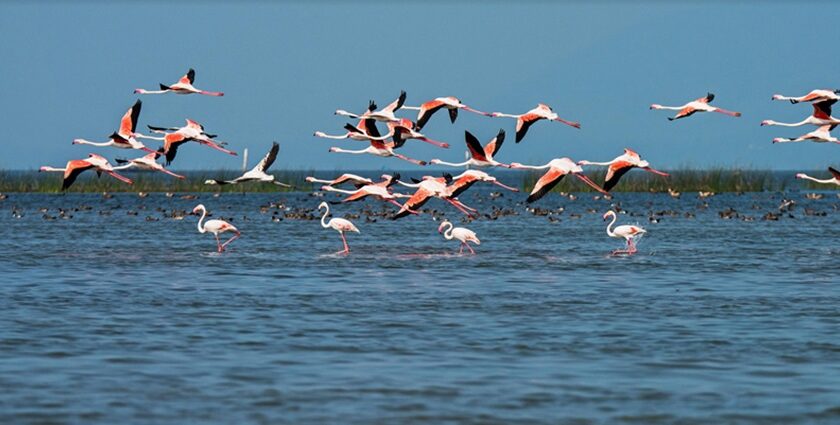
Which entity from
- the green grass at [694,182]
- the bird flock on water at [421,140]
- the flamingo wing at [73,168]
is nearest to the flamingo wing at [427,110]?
the bird flock on water at [421,140]

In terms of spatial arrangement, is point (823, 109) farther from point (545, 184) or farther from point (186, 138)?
point (186, 138)

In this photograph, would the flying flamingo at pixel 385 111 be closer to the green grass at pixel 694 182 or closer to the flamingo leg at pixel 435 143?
the flamingo leg at pixel 435 143

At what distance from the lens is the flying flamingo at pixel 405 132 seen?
2305cm

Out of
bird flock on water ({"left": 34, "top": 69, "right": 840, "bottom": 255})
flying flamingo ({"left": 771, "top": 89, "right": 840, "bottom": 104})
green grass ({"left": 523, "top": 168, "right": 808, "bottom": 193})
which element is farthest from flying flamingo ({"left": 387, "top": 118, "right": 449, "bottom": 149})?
green grass ({"left": 523, "top": 168, "right": 808, "bottom": 193})

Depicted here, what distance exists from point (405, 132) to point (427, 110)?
79 centimetres

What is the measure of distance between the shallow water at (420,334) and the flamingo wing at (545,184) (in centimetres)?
113

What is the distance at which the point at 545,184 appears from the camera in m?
20.3

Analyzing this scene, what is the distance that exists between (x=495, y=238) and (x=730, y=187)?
34.5m

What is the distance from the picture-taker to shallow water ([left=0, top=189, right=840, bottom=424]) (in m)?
9.68

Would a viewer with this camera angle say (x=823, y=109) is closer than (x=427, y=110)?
Yes

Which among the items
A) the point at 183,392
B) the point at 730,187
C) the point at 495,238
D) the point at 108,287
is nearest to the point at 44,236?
the point at 495,238

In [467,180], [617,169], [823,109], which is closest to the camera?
[617,169]

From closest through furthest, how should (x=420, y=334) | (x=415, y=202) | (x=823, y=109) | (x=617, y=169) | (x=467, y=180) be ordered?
(x=420, y=334)
(x=617, y=169)
(x=415, y=202)
(x=823, y=109)
(x=467, y=180)

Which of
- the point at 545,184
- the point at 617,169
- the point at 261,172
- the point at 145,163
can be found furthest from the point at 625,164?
the point at 145,163
